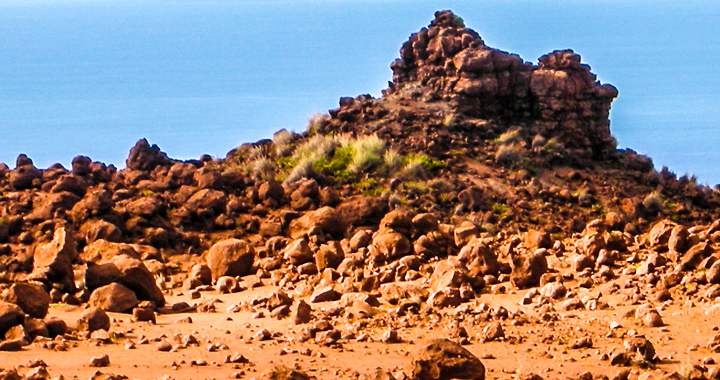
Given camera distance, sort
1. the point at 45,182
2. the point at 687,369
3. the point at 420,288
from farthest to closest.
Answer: the point at 45,182 → the point at 420,288 → the point at 687,369

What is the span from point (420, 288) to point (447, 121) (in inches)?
433

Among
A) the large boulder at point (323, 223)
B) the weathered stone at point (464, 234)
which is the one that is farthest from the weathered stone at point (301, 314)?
the large boulder at point (323, 223)

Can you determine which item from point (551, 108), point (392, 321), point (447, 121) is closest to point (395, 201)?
point (447, 121)

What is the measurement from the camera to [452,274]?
14180 millimetres

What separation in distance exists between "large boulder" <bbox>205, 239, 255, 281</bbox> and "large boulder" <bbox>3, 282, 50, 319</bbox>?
4109 millimetres

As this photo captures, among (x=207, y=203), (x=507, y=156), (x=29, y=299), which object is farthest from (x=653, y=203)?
(x=29, y=299)

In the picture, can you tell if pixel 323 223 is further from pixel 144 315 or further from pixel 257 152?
pixel 257 152

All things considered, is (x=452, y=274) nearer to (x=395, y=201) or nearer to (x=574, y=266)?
(x=574, y=266)

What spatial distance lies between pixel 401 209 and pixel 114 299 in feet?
26.1

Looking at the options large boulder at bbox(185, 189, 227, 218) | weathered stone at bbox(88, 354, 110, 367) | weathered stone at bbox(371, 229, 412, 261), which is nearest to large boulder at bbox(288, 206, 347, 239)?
large boulder at bbox(185, 189, 227, 218)

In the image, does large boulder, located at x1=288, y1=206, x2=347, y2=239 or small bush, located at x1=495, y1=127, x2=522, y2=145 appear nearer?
large boulder, located at x1=288, y1=206, x2=347, y2=239

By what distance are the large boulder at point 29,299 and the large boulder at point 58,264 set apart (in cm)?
199

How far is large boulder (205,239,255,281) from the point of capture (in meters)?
16.7

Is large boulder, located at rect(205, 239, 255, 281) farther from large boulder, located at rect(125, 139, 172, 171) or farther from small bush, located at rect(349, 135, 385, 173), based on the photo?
large boulder, located at rect(125, 139, 172, 171)
